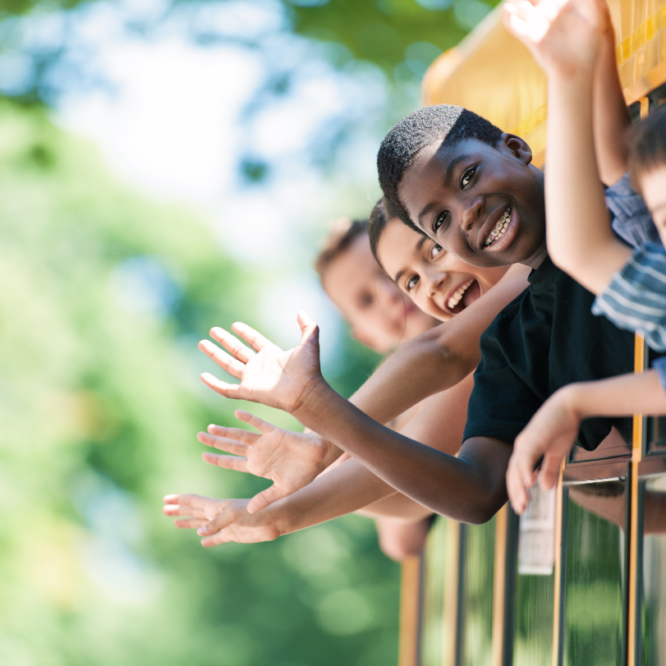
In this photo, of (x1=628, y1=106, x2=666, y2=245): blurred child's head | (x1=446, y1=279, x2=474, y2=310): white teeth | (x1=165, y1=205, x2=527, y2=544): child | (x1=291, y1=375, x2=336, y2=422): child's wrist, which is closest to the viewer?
(x1=628, y1=106, x2=666, y2=245): blurred child's head

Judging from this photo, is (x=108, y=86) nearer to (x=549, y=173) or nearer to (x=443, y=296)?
(x=443, y=296)

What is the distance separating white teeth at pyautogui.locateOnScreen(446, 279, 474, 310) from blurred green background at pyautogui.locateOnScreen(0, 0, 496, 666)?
315 cm

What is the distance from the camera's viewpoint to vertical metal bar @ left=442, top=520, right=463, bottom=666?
1.95 meters

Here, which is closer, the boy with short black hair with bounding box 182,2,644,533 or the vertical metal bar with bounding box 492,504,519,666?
the boy with short black hair with bounding box 182,2,644,533

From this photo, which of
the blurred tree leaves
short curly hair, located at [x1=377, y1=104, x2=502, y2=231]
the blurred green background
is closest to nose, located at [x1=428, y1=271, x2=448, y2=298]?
short curly hair, located at [x1=377, y1=104, x2=502, y2=231]

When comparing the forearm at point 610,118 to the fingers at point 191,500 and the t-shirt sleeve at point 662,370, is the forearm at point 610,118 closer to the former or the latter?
the t-shirt sleeve at point 662,370

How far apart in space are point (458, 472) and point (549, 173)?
42 cm

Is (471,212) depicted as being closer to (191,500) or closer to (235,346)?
(235,346)

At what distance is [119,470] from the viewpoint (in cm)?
514

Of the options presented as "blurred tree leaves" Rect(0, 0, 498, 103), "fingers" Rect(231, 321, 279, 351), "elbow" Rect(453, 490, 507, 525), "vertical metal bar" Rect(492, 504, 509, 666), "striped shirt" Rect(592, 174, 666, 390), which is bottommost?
"blurred tree leaves" Rect(0, 0, 498, 103)

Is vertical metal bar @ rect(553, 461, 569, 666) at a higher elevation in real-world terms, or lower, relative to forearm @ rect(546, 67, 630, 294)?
lower

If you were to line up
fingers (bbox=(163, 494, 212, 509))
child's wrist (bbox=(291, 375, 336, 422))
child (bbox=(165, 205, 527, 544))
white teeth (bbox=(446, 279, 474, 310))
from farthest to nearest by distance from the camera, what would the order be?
white teeth (bbox=(446, 279, 474, 310)) → fingers (bbox=(163, 494, 212, 509)) → child (bbox=(165, 205, 527, 544)) → child's wrist (bbox=(291, 375, 336, 422))

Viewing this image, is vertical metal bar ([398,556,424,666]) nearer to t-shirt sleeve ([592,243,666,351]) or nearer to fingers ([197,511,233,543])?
fingers ([197,511,233,543])

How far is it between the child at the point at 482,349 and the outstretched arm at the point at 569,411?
21 centimetres
